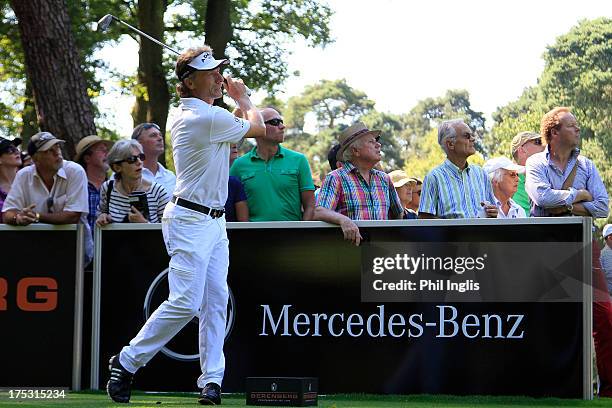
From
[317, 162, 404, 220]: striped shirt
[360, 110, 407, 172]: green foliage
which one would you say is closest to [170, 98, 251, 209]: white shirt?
[317, 162, 404, 220]: striped shirt

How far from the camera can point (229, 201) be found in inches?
404

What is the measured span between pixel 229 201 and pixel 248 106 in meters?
1.49

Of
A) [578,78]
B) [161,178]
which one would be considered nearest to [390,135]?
[578,78]

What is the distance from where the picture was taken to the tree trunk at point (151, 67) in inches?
1040

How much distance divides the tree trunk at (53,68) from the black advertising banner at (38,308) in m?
5.29

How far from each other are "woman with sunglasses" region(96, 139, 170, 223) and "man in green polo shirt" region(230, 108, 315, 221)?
2.34ft

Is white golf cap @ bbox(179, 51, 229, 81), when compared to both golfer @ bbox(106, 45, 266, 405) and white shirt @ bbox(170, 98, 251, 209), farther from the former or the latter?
white shirt @ bbox(170, 98, 251, 209)

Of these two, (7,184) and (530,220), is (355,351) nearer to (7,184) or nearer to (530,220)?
(530,220)

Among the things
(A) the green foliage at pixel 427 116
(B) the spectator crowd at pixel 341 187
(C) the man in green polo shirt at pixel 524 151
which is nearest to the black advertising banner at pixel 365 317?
(B) the spectator crowd at pixel 341 187

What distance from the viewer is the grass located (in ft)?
27.8

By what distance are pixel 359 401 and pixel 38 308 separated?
2.88 m

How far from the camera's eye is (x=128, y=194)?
1041 centimetres

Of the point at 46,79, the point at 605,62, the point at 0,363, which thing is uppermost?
the point at 605,62

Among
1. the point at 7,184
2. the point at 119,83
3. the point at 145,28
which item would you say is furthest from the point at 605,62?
the point at 7,184
